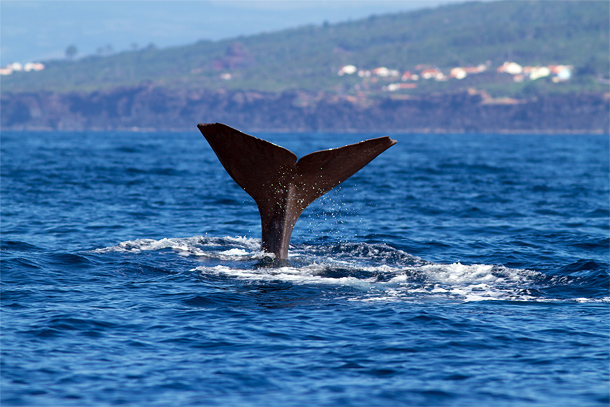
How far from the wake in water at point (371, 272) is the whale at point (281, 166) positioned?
1.24 meters

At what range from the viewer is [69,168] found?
39562mm

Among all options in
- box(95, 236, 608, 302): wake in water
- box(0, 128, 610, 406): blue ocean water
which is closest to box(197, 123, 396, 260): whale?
box(95, 236, 608, 302): wake in water

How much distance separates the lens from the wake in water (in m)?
11.9

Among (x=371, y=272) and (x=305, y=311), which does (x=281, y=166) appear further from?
(x=371, y=272)

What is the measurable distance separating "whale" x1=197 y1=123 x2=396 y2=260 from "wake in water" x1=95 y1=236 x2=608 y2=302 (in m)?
1.24

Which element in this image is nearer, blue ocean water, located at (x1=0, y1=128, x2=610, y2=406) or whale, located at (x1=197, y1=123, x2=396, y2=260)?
blue ocean water, located at (x1=0, y1=128, x2=610, y2=406)

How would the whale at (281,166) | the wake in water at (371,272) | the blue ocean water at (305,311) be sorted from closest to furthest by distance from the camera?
the blue ocean water at (305,311) < the whale at (281,166) < the wake in water at (371,272)

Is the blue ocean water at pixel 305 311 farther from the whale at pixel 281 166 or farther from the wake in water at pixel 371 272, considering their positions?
the whale at pixel 281 166

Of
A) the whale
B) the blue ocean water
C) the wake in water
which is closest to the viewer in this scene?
the blue ocean water

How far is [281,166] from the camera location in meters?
11.6

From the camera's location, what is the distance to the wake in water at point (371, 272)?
39.0 feet

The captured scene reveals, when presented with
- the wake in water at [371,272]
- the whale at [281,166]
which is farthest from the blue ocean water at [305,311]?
the whale at [281,166]

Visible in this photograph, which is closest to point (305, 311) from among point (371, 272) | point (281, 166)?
point (281, 166)

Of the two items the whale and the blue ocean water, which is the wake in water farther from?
the whale
